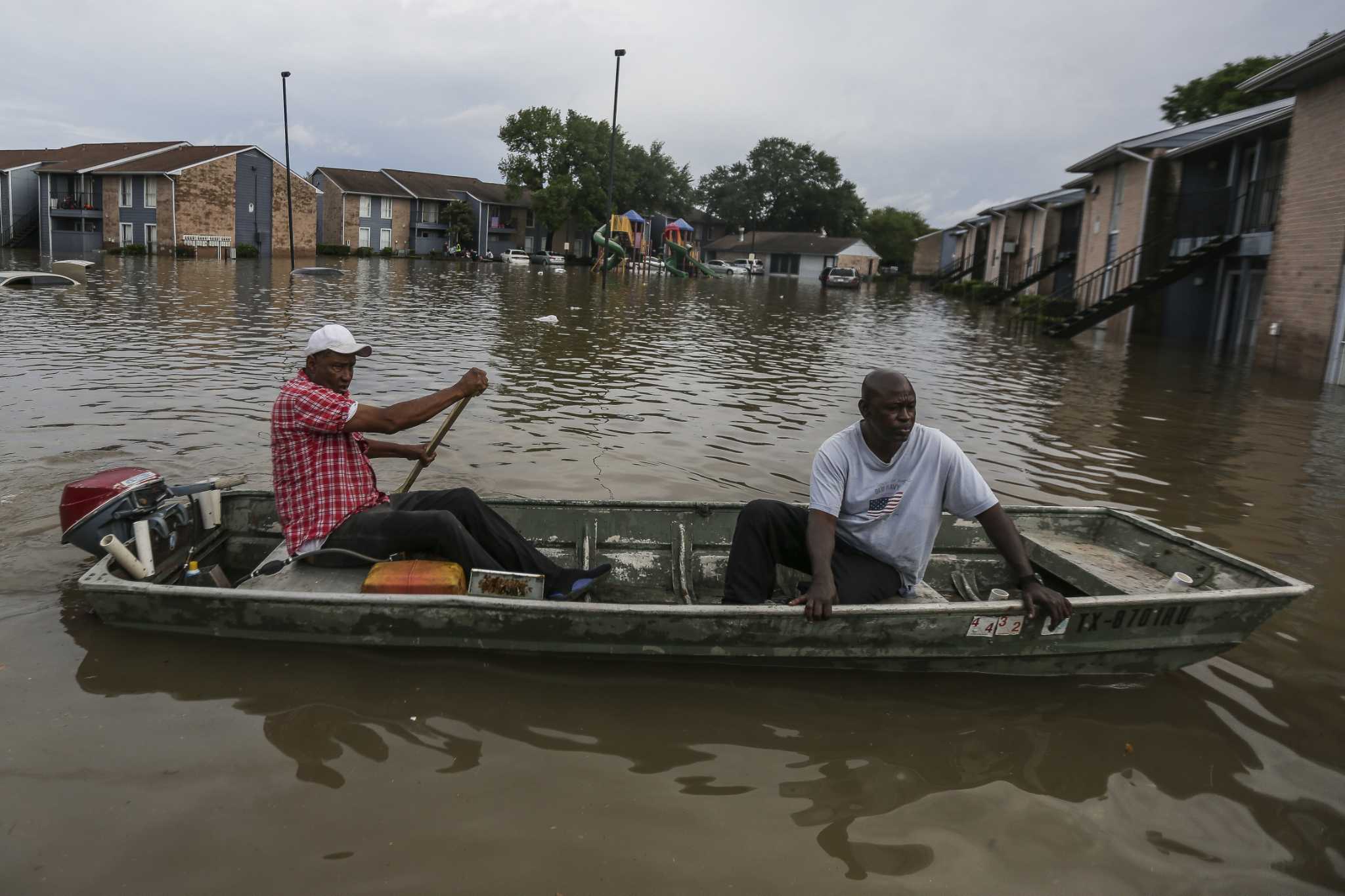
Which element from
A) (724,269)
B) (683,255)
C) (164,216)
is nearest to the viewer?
(164,216)

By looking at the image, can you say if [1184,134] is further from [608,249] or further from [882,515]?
[608,249]

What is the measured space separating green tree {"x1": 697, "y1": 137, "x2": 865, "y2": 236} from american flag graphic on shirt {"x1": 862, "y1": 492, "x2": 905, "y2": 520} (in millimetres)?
99440

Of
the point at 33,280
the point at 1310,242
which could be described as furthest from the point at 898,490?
the point at 33,280

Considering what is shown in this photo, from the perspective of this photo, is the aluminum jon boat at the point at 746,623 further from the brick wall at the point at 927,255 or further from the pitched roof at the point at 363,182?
the brick wall at the point at 927,255

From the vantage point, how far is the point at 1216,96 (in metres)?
41.7

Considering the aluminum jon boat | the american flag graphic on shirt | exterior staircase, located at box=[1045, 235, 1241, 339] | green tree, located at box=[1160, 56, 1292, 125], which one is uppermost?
green tree, located at box=[1160, 56, 1292, 125]

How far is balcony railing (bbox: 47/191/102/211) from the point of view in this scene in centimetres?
5103

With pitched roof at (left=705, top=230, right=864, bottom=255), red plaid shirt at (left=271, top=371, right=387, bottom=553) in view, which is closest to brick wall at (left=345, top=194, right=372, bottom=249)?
pitched roof at (left=705, top=230, right=864, bottom=255)

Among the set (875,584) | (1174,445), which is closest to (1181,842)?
(875,584)

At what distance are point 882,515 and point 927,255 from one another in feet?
242

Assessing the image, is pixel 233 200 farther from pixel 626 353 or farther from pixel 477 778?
pixel 477 778

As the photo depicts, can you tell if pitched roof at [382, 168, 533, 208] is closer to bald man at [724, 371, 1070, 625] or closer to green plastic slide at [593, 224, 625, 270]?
green plastic slide at [593, 224, 625, 270]

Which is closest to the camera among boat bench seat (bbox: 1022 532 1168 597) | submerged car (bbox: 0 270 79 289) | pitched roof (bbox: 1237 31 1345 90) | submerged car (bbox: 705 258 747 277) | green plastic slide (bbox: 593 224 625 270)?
boat bench seat (bbox: 1022 532 1168 597)

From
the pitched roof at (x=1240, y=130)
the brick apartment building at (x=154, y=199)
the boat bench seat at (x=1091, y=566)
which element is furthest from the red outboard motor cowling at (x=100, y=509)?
the brick apartment building at (x=154, y=199)
